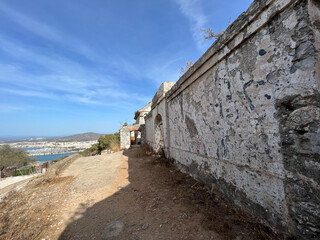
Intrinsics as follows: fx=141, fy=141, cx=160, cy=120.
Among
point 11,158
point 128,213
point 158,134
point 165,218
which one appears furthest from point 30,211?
point 11,158

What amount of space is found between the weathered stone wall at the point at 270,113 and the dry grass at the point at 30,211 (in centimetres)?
328

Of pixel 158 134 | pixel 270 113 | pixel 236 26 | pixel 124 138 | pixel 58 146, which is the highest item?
pixel 236 26

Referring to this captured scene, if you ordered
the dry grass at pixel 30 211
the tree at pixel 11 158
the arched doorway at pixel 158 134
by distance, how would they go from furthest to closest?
the tree at pixel 11 158 → the arched doorway at pixel 158 134 → the dry grass at pixel 30 211

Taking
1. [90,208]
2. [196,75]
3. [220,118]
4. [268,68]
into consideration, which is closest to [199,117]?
[220,118]

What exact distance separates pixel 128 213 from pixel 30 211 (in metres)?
2.12

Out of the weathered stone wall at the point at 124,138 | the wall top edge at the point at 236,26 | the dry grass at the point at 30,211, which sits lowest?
the dry grass at the point at 30,211

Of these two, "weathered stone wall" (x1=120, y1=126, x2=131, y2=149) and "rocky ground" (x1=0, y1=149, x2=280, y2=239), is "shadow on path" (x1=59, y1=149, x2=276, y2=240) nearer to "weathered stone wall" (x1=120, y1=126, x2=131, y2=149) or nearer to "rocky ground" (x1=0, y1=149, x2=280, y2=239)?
"rocky ground" (x1=0, y1=149, x2=280, y2=239)

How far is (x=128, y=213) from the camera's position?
2.67m

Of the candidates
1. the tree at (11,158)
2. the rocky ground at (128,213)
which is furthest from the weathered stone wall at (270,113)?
the tree at (11,158)

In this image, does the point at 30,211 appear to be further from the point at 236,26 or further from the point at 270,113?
the point at 236,26

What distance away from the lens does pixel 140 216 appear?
2.54 metres

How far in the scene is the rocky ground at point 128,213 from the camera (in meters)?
2.04

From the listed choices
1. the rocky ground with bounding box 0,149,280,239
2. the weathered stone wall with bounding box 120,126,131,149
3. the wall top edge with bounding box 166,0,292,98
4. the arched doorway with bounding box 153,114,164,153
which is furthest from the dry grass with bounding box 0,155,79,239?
the weathered stone wall with bounding box 120,126,131,149

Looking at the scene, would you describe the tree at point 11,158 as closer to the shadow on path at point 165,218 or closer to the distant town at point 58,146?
the shadow on path at point 165,218
